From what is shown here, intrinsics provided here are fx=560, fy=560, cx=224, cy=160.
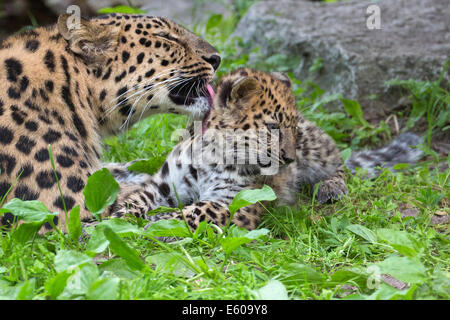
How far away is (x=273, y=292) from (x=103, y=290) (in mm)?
1047

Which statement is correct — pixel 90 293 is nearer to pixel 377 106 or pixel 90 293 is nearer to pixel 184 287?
pixel 184 287

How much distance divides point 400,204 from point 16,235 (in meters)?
3.97

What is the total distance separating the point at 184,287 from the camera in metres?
3.64

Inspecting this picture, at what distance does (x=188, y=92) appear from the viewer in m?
5.79

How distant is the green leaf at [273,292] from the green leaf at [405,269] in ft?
2.37

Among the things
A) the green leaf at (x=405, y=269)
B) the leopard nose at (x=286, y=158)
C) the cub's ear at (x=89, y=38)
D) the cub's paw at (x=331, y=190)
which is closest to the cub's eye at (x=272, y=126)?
the leopard nose at (x=286, y=158)

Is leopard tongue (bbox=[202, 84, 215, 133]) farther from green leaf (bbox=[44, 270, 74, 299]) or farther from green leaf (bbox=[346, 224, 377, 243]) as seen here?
green leaf (bbox=[44, 270, 74, 299])

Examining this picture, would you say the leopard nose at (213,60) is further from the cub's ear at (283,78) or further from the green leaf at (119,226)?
the green leaf at (119,226)

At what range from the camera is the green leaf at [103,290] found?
10.7 feet

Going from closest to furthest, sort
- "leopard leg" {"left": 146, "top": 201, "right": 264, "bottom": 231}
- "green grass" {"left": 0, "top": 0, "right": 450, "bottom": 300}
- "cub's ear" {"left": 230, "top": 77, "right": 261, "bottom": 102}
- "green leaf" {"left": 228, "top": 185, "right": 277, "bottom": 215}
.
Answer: "green grass" {"left": 0, "top": 0, "right": 450, "bottom": 300} → "green leaf" {"left": 228, "top": 185, "right": 277, "bottom": 215} → "leopard leg" {"left": 146, "top": 201, "right": 264, "bottom": 231} → "cub's ear" {"left": 230, "top": 77, "right": 261, "bottom": 102}

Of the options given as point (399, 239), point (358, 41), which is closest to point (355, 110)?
point (358, 41)

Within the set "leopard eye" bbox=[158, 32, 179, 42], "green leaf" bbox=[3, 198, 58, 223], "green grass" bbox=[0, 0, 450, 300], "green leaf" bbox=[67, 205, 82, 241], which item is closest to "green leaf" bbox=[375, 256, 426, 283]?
"green grass" bbox=[0, 0, 450, 300]

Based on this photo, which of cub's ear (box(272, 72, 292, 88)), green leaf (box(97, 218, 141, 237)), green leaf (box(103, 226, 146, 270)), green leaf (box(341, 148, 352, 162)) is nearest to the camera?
green leaf (box(103, 226, 146, 270))

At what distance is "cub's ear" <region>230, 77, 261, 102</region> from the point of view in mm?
5566
